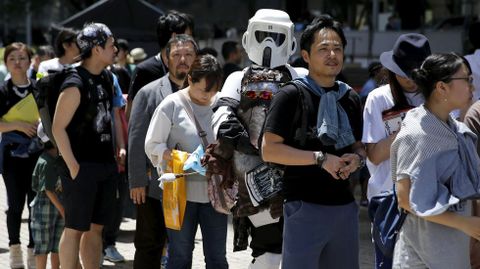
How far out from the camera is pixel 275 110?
495 centimetres

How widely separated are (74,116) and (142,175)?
0.62m

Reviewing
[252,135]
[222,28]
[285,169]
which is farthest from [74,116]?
[222,28]

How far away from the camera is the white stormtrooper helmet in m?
5.65

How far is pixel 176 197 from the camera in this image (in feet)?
20.4

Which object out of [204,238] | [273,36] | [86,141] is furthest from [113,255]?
[273,36]

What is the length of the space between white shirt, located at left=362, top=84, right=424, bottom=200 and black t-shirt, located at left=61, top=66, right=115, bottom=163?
2.11m

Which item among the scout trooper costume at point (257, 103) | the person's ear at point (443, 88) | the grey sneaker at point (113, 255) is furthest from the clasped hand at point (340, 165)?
the grey sneaker at point (113, 255)

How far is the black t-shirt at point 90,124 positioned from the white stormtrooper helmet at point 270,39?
153cm

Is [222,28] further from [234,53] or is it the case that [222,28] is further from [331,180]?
[331,180]

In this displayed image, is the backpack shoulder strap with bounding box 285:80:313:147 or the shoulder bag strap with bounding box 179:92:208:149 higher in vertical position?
the backpack shoulder strap with bounding box 285:80:313:147

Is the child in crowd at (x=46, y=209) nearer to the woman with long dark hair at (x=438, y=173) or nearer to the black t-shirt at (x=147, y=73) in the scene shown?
the black t-shirt at (x=147, y=73)

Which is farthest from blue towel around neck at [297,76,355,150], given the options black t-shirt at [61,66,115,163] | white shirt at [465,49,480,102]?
white shirt at [465,49,480,102]

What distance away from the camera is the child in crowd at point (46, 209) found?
761 centimetres

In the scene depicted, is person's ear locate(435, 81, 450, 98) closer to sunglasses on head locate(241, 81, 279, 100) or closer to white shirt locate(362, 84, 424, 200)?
white shirt locate(362, 84, 424, 200)
